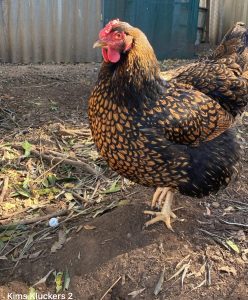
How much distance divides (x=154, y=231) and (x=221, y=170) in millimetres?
651

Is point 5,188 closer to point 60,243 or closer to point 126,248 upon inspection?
point 60,243

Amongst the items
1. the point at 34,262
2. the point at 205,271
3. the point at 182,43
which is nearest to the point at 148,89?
the point at 205,271

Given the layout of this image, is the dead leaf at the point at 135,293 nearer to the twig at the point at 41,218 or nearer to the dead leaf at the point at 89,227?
the dead leaf at the point at 89,227

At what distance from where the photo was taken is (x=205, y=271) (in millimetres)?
2789

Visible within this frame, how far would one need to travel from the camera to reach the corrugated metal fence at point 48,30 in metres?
6.84

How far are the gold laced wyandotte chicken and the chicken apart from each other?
0.53ft

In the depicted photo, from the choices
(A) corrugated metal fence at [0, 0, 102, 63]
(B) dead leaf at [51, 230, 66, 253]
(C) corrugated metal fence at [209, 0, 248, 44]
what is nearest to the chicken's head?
(B) dead leaf at [51, 230, 66, 253]

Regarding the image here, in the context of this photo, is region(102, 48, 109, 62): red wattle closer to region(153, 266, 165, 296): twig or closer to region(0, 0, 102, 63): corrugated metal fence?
region(153, 266, 165, 296): twig

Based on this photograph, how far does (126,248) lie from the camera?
9.70 feet

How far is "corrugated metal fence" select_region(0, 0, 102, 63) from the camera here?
684 centimetres

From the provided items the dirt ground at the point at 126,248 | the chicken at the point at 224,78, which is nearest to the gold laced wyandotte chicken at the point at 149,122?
the chicken at the point at 224,78

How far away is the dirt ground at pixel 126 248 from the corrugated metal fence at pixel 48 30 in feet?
11.5

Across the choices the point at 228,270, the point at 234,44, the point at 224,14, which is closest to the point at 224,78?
the point at 234,44

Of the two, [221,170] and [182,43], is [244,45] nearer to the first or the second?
[221,170]
